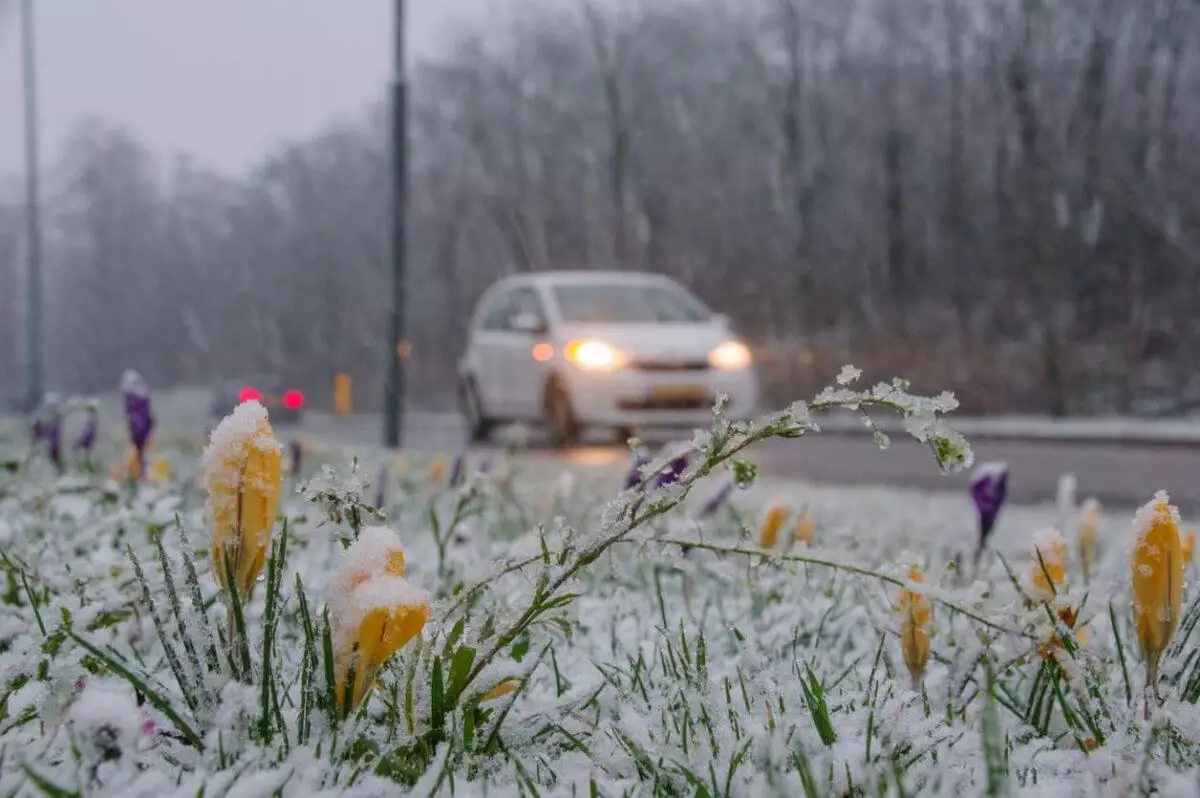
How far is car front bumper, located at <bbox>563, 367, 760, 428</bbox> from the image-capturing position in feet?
33.5

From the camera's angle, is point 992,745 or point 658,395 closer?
point 992,745

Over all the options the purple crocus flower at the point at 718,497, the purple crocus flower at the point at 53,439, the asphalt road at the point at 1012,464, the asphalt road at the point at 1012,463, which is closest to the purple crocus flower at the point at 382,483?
the purple crocus flower at the point at 718,497

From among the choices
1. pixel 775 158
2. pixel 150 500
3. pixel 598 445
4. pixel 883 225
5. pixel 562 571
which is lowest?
pixel 598 445

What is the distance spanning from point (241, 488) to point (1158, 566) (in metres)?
0.89

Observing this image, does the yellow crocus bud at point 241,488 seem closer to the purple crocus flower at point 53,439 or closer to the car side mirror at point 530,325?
the purple crocus flower at point 53,439

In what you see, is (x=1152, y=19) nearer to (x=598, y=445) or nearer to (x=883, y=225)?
(x=883, y=225)

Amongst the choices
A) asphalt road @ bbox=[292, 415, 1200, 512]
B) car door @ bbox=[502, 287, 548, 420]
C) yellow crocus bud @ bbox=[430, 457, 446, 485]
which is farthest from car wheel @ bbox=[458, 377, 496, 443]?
yellow crocus bud @ bbox=[430, 457, 446, 485]

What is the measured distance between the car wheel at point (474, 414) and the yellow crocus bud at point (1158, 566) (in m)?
11.4

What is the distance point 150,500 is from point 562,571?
174 centimetres

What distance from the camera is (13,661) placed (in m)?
1.21

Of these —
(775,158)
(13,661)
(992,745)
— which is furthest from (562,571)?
(775,158)

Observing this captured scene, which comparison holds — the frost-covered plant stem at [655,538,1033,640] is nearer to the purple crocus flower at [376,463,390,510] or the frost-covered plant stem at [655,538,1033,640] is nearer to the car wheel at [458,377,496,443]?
the purple crocus flower at [376,463,390,510]

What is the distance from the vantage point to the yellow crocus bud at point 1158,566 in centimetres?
118

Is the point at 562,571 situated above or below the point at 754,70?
below
